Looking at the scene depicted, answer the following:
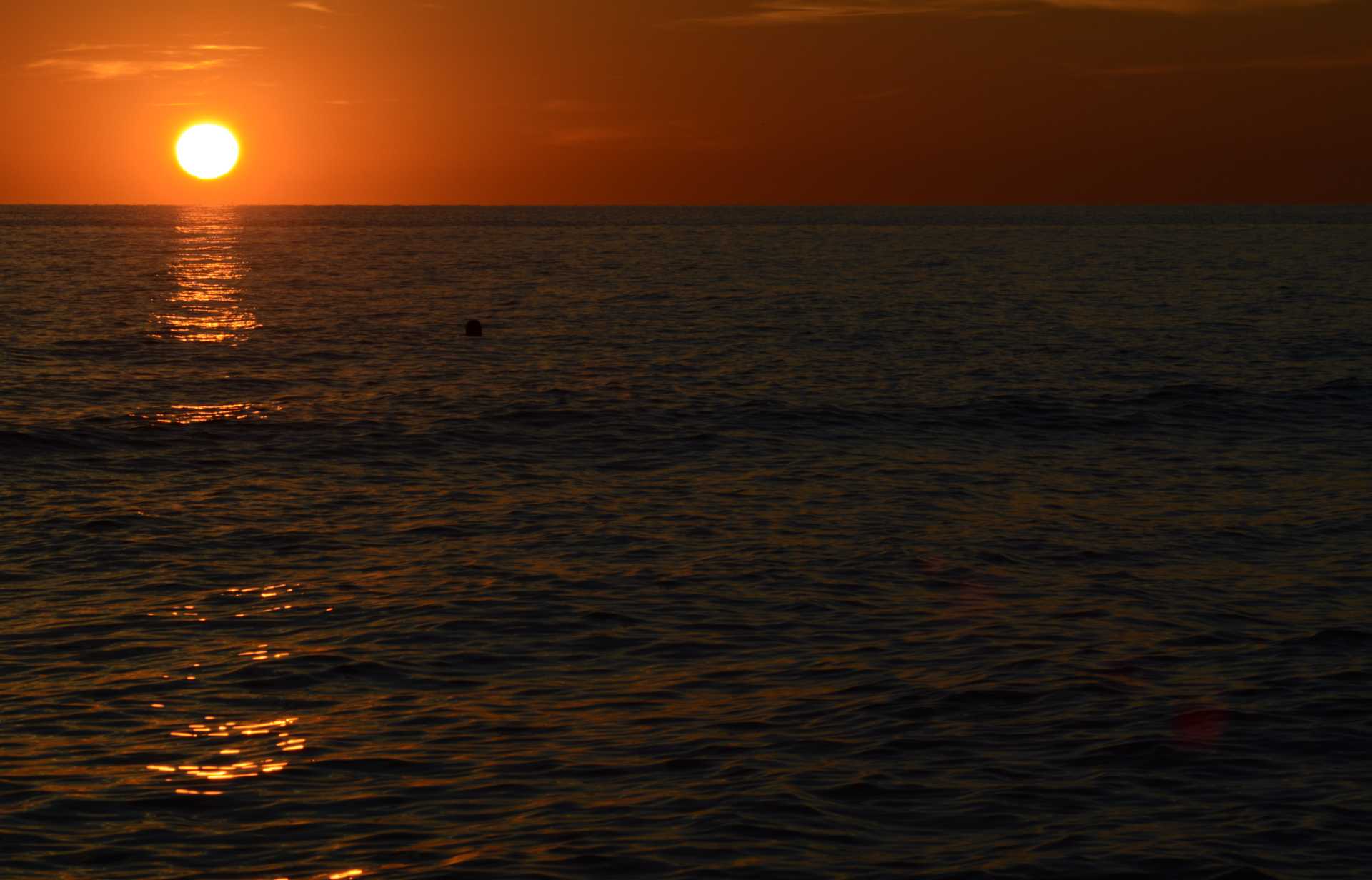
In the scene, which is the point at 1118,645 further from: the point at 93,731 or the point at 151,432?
the point at 151,432

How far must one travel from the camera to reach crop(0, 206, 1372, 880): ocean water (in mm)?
12711

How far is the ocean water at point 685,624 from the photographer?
12.7 metres

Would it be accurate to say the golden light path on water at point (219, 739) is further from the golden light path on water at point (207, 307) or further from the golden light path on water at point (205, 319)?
the golden light path on water at point (207, 307)

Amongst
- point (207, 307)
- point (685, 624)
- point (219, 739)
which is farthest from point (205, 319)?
point (219, 739)

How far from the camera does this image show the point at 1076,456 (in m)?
33.4

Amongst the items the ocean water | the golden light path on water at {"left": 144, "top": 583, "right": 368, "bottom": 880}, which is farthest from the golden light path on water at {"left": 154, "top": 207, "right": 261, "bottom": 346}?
the golden light path on water at {"left": 144, "top": 583, "right": 368, "bottom": 880}

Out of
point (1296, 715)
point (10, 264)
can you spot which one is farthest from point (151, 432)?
point (10, 264)

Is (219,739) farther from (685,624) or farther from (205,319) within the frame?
(205,319)

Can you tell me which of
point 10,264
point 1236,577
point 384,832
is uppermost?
point 10,264

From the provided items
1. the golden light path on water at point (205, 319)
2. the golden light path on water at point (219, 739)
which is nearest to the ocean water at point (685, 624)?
the golden light path on water at point (219, 739)

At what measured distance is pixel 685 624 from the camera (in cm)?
1930

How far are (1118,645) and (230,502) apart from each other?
55.1 feet

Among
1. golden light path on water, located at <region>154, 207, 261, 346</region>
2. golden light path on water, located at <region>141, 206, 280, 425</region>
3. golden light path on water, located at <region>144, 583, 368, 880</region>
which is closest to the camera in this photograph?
golden light path on water, located at <region>144, 583, 368, 880</region>

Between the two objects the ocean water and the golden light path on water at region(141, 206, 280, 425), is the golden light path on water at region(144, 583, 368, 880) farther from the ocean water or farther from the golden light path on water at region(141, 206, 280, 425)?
the golden light path on water at region(141, 206, 280, 425)
